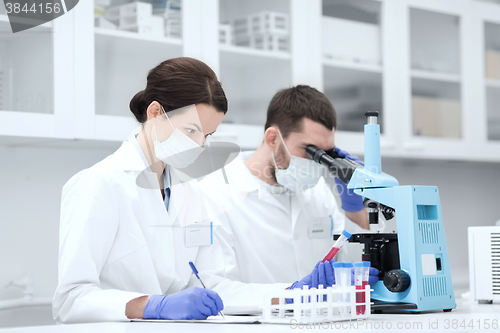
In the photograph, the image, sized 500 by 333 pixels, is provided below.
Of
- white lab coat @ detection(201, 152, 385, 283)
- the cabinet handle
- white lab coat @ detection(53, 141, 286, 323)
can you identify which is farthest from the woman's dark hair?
the cabinet handle

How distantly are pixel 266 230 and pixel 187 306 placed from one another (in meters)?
0.90

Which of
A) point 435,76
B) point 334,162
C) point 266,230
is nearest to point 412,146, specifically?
point 435,76

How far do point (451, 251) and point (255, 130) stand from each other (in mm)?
1609

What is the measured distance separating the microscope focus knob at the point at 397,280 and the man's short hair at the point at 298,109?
0.71 meters

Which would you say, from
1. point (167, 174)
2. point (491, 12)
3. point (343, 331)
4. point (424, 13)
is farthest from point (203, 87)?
point (491, 12)

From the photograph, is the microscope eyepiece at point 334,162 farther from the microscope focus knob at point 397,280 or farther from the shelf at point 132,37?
the shelf at point 132,37

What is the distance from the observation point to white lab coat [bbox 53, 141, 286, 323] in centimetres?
124

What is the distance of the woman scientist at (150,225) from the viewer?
3.97 feet

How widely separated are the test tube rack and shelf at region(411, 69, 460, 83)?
5.75 ft

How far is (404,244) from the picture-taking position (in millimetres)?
1337

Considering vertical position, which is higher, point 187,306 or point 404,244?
point 404,244

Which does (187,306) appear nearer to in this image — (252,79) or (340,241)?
(340,241)

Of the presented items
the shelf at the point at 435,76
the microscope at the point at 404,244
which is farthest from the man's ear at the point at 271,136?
the shelf at the point at 435,76

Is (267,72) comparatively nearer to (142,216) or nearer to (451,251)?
(142,216)
